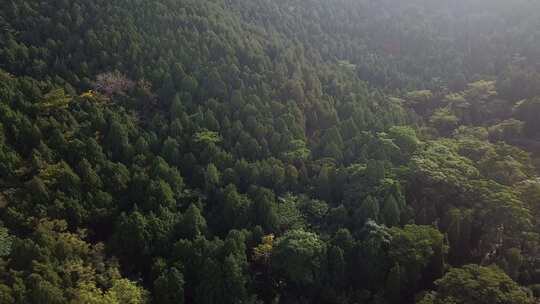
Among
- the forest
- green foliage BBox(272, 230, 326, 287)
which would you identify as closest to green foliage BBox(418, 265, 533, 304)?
the forest

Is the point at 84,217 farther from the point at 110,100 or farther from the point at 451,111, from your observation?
the point at 451,111

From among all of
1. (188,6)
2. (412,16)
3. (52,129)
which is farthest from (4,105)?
(412,16)

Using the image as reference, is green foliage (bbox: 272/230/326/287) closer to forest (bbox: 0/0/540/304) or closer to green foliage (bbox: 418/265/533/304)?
→ forest (bbox: 0/0/540/304)

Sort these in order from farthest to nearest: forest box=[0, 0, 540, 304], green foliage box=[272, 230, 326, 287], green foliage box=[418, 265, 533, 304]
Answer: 1. green foliage box=[272, 230, 326, 287]
2. forest box=[0, 0, 540, 304]
3. green foliage box=[418, 265, 533, 304]

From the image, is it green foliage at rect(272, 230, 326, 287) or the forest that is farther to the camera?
green foliage at rect(272, 230, 326, 287)

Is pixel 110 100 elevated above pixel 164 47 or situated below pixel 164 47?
below

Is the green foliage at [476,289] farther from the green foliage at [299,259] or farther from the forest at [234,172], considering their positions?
the green foliage at [299,259]

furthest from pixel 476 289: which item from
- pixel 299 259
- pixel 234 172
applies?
pixel 234 172

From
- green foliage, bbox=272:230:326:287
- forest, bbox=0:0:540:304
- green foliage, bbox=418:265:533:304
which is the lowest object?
green foliage, bbox=418:265:533:304

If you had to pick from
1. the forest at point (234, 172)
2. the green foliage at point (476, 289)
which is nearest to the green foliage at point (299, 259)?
the forest at point (234, 172)
